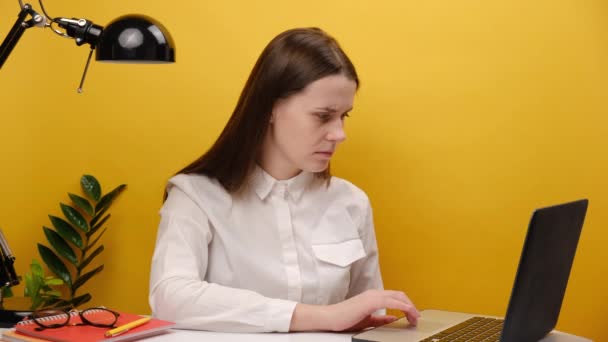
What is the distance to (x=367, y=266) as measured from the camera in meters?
2.33

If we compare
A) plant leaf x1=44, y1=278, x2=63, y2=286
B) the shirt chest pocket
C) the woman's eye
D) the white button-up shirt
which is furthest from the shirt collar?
plant leaf x1=44, y1=278, x2=63, y2=286

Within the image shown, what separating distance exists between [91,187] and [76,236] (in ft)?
0.52

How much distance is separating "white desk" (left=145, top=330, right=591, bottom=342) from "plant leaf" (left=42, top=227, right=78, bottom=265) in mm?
912

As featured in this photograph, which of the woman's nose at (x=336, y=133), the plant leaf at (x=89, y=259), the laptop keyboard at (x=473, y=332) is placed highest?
the woman's nose at (x=336, y=133)

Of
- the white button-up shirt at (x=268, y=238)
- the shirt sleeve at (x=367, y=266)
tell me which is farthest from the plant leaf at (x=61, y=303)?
the shirt sleeve at (x=367, y=266)

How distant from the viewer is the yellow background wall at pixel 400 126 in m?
2.38

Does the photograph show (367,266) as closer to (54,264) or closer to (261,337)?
(261,337)

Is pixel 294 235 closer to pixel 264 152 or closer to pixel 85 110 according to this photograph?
pixel 264 152

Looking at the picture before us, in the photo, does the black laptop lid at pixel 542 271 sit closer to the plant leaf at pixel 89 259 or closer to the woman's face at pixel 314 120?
the woman's face at pixel 314 120

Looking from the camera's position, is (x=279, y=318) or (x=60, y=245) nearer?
(x=279, y=318)

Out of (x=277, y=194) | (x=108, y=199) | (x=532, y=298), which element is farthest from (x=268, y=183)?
(x=532, y=298)

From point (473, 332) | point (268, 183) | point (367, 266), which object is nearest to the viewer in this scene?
point (473, 332)

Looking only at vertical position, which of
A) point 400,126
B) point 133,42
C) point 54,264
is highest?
point 133,42

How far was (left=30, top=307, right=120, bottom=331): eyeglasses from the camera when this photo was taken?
1631 mm
